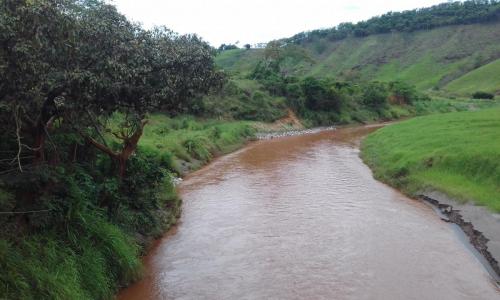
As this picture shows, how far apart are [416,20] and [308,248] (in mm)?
126746

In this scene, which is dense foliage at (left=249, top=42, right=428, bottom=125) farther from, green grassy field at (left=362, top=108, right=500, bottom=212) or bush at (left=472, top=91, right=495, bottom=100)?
→ green grassy field at (left=362, top=108, right=500, bottom=212)

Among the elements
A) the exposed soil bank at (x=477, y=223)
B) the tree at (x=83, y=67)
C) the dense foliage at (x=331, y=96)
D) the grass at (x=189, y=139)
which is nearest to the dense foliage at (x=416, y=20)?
the dense foliage at (x=331, y=96)

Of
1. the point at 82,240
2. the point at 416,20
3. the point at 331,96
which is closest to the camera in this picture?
the point at 82,240

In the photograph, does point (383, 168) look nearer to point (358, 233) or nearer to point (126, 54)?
point (358, 233)

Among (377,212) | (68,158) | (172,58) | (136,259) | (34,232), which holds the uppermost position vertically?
(172,58)

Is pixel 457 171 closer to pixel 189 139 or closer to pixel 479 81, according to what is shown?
pixel 189 139

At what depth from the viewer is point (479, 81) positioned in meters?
93.1

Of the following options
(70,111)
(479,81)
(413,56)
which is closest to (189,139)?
(70,111)

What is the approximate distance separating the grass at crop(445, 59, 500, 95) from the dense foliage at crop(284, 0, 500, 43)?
2592cm

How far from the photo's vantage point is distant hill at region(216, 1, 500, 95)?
10319cm

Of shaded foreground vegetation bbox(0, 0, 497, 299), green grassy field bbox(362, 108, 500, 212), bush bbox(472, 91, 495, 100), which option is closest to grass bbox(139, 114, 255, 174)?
shaded foreground vegetation bbox(0, 0, 497, 299)

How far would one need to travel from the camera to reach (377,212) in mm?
17422

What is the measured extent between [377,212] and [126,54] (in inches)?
445

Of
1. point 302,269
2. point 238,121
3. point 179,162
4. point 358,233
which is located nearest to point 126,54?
point 302,269
